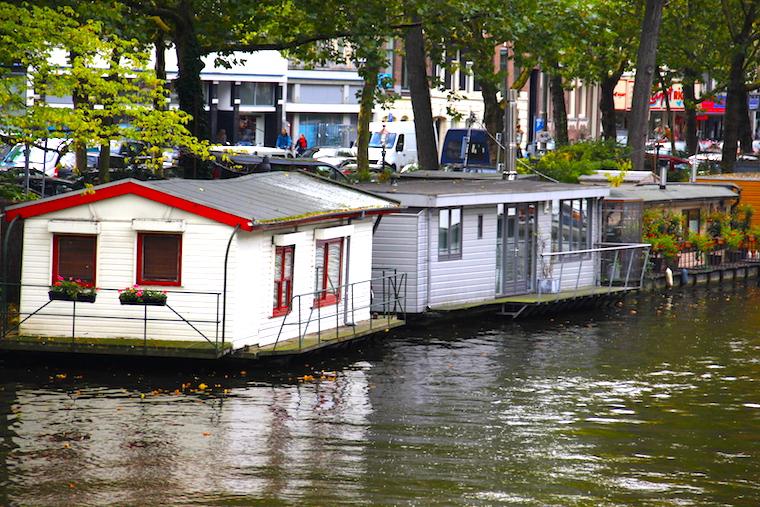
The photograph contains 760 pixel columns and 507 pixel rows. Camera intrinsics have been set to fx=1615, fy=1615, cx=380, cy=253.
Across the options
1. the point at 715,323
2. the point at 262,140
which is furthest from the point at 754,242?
the point at 262,140

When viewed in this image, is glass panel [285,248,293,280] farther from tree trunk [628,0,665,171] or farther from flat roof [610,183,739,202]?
tree trunk [628,0,665,171]

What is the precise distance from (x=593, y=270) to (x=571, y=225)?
1.56 meters

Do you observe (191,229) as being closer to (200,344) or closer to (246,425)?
(200,344)

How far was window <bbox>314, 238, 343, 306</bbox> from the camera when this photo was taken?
111ft

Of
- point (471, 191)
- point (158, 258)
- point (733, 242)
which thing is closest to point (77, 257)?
point (158, 258)

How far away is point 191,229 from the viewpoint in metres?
30.0

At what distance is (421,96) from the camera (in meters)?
53.7

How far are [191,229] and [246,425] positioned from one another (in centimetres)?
512

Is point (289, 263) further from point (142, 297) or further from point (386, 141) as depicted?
point (386, 141)

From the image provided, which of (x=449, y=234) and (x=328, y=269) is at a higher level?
(x=449, y=234)

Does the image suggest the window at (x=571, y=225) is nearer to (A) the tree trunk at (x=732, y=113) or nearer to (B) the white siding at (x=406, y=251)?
(B) the white siding at (x=406, y=251)

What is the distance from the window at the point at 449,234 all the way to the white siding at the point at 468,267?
0.14 meters

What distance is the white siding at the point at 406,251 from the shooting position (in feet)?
125

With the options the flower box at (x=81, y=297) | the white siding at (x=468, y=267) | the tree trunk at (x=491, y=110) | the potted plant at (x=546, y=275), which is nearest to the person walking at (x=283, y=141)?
the tree trunk at (x=491, y=110)
